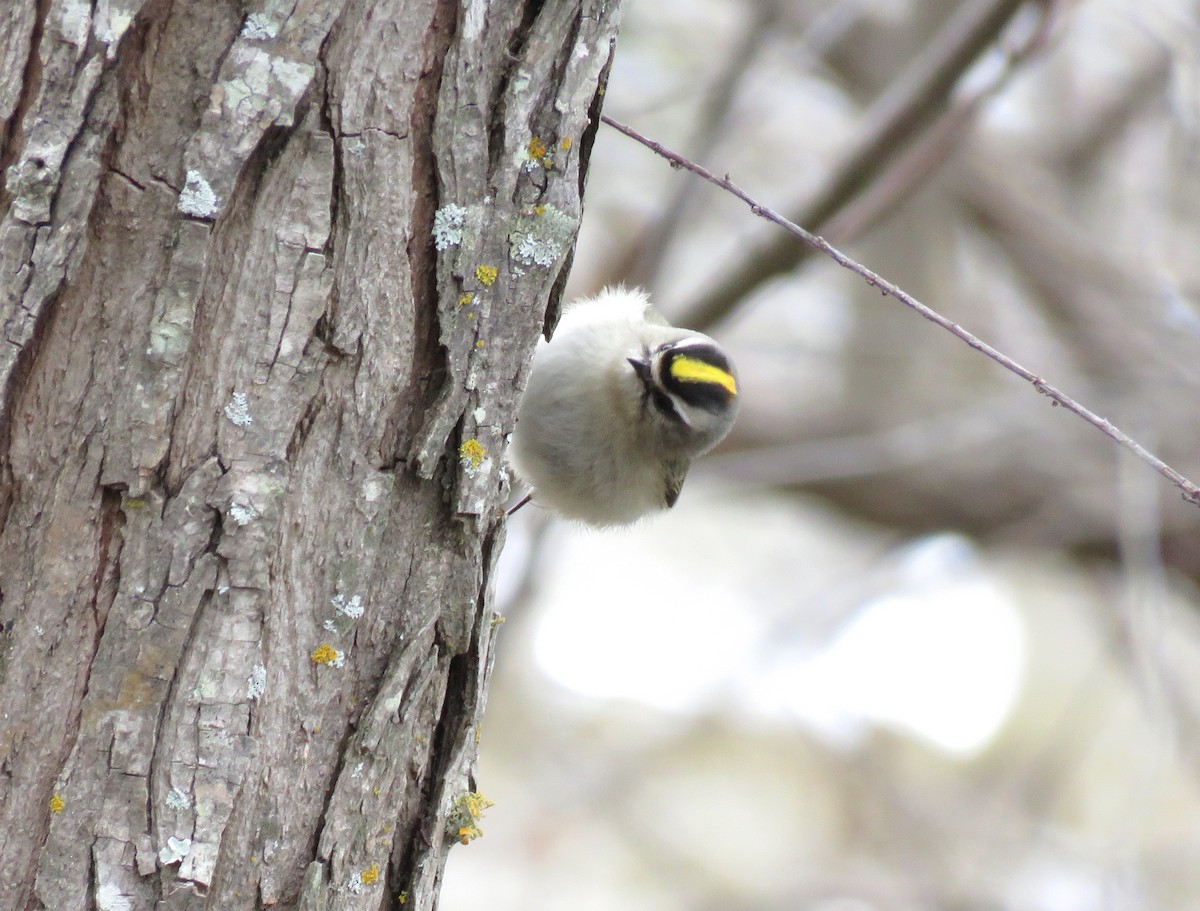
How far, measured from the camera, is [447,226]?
1.51 metres

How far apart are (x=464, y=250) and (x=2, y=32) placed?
1.80ft

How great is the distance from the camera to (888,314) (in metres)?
6.00

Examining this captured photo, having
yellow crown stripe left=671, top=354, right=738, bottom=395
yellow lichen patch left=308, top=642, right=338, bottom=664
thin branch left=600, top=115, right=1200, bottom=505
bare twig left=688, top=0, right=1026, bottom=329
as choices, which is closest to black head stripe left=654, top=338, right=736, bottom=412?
yellow crown stripe left=671, top=354, right=738, bottom=395

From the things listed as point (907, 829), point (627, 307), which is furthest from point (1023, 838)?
point (627, 307)

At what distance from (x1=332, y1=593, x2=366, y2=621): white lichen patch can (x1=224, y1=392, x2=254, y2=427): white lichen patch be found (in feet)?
0.79

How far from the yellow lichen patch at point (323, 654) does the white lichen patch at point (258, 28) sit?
70 cm

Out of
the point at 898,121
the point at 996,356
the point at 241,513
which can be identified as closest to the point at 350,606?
the point at 241,513

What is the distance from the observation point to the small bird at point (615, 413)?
312 cm

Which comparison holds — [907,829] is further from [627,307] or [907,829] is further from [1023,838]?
[627,307]

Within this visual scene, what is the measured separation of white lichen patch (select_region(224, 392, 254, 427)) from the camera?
1.41m

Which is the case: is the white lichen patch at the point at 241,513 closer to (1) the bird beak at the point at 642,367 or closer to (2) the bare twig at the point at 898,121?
(1) the bird beak at the point at 642,367

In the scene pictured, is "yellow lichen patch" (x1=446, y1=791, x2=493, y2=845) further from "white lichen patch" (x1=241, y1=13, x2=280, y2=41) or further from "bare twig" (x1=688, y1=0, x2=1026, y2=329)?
"bare twig" (x1=688, y1=0, x2=1026, y2=329)

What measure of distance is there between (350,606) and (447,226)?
0.48 meters

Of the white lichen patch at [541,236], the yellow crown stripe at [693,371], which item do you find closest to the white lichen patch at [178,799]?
the white lichen patch at [541,236]
